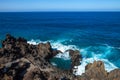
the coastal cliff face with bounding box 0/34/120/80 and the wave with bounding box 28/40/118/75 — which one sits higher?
the coastal cliff face with bounding box 0/34/120/80

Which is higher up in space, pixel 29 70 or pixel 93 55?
pixel 29 70

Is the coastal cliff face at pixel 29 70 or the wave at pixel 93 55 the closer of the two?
the coastal cliff face at pixel 29 70

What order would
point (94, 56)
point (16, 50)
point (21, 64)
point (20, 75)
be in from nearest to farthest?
point (20, 75), point (21, 64), point (16, 50), point (94, 56)

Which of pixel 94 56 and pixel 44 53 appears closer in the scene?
pixel 44 53

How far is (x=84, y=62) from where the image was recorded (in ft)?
142

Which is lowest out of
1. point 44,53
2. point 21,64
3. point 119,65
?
point 119,65

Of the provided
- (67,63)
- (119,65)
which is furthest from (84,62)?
(119,65)

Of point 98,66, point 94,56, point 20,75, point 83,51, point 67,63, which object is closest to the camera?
point 20,75

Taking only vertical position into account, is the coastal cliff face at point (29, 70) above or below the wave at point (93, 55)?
above

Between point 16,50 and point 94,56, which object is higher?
point 16,50

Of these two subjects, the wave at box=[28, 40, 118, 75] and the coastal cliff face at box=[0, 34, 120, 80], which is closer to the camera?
the coastal cliff face at box=[0, 34, 120, 80]

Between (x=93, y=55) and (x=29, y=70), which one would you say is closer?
(x=29, y=70)

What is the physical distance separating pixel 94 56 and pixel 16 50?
20.2m

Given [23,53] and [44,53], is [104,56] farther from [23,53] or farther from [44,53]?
[23,53]
